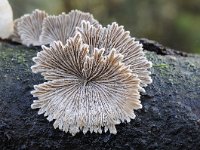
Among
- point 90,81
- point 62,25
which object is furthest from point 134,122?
point 62,25

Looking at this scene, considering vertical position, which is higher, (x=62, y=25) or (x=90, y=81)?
(x=62, y=25)

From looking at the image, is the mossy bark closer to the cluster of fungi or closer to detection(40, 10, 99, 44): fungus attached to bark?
the cluster of fungi

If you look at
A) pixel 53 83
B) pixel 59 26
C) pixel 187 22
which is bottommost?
pixel 53 83

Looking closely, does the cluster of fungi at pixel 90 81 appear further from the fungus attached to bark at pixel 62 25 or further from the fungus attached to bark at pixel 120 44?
the fungus attached to bark at pixel 62 25

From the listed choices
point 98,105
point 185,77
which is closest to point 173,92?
point 185,77

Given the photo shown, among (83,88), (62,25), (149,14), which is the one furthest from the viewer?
(149,14)

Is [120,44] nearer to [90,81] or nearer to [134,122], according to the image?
[90,81]

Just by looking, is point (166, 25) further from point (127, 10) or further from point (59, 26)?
point (59, 26)
